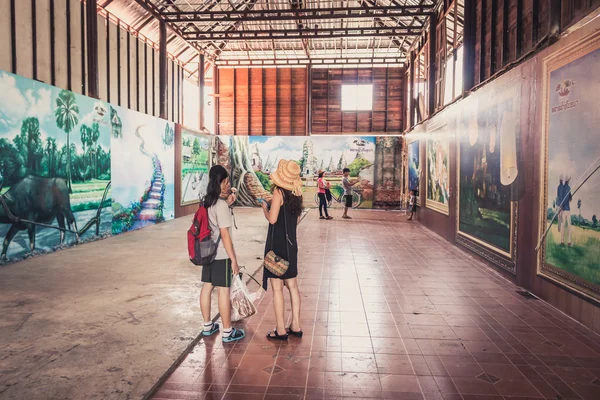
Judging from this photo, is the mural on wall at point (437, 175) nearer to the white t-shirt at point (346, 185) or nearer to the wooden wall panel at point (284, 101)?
the white t-shirt at point (346, 185)

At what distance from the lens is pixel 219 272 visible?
143 inches

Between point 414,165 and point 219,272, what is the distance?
11.9 m

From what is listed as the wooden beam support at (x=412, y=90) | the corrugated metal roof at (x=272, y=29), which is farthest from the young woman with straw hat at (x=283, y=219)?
the wooden beam support at (x=412, y=90)

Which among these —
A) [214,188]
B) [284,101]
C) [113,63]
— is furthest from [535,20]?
→ [284,101]

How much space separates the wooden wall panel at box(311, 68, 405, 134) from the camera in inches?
719

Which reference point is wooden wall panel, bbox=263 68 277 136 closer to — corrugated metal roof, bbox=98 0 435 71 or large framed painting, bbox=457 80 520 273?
corrugated metal roof, bbox=98 0 435 71

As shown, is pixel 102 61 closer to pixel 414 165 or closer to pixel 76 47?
pixel 76 47

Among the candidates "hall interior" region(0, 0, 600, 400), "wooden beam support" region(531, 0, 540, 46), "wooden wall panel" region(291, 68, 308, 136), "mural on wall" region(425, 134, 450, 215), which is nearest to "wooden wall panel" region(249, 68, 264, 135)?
"wooden wall panel" region(291, 68, 308, 136)

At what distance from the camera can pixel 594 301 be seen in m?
3.98

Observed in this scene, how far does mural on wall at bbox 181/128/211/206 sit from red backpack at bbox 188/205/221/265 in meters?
11.3

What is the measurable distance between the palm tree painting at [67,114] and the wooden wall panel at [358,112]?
11461mm

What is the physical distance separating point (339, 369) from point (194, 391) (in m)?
1.08

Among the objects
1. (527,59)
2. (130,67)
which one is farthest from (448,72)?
(130,67)

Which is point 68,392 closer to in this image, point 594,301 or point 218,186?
point 218,186
